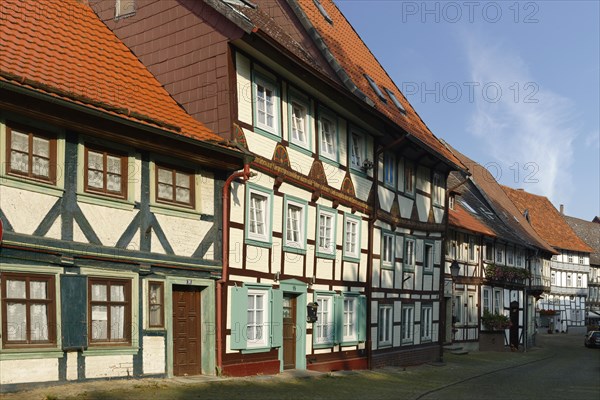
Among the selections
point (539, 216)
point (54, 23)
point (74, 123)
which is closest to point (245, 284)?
point (74, 123)

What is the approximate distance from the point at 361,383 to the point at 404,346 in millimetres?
7443

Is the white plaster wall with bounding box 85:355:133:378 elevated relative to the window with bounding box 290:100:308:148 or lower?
lower

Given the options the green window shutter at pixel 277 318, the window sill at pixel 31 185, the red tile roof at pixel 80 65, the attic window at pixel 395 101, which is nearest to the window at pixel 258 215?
the green window shutter at pixel 277 318

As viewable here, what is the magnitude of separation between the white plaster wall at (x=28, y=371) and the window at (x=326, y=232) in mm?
8267

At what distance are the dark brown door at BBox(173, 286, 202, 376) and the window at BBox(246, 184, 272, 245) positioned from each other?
1.85 m

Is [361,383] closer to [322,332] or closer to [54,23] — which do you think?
[322,332]

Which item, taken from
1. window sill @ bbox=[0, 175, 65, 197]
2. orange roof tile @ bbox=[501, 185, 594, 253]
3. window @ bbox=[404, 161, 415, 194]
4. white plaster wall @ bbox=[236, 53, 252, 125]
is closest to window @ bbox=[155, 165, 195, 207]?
white plaster wall @ bbox=[236, 53, 252, 125]

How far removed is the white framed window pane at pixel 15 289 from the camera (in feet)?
35.9

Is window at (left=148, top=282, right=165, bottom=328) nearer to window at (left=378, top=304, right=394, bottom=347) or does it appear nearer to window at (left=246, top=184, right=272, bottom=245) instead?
window at (left=246, top=184, right=272, bottom=245)

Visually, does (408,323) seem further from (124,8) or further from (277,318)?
(124,8)

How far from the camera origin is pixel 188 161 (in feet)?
45.6

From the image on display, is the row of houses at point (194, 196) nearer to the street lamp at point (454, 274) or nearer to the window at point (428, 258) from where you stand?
the window at point (428, 258)

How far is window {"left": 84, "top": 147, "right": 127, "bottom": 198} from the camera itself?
12.2 meters

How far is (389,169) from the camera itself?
23.0m
